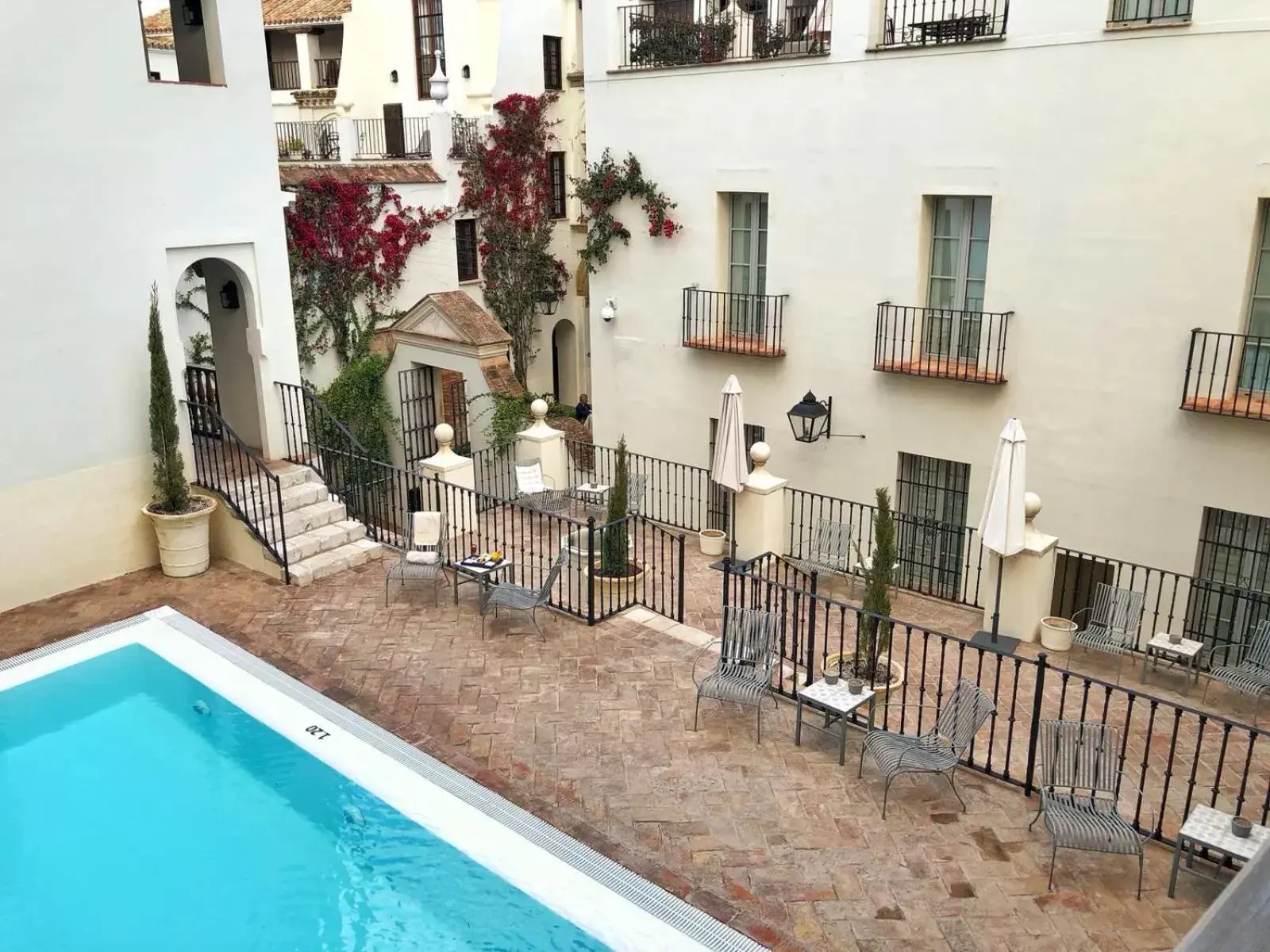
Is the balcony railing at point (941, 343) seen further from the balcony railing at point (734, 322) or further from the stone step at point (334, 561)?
the stone step at point (334, 561)

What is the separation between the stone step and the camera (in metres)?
12.2

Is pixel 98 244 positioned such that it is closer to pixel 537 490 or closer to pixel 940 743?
pixel 537 490

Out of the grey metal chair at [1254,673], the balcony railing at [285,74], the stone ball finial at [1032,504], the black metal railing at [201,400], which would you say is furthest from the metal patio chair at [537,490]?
the balcony railing at [285,74]

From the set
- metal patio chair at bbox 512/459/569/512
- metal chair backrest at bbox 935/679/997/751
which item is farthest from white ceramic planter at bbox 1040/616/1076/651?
metal patio chair at bbox 512/459/569/512

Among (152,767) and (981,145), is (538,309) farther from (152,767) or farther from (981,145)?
(152,767)

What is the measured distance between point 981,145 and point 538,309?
14.5m

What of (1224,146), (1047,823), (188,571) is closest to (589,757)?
(1047,823)

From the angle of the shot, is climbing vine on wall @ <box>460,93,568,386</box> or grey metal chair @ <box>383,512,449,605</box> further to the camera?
climbing vine on wall @ <box>460,93,568,386</box>

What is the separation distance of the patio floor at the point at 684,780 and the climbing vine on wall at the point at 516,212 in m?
13.2

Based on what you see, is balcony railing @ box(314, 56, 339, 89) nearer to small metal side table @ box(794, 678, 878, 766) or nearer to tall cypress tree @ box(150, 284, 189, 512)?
tall cypress tree @ box(150, 284, 189, 512)

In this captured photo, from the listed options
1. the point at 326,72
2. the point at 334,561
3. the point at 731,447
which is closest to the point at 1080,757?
the point at 731,447

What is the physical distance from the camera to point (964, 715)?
7859 mm

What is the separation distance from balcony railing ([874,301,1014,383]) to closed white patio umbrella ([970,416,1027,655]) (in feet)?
8.35

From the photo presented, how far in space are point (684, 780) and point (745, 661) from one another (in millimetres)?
1469
